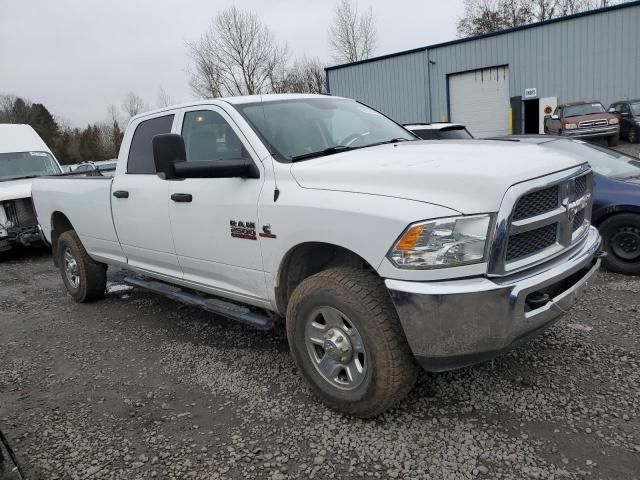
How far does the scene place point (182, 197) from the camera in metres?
3.83

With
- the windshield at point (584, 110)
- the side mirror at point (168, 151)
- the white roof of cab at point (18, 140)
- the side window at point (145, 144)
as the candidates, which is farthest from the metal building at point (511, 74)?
the side mirror at point (168, 151)

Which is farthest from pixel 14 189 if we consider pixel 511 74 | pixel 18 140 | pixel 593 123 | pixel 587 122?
pixel 511 74

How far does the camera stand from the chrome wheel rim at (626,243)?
5156 mm

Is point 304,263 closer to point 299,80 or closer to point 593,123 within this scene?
point 593,123

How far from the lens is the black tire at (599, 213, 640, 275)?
5125 millimetres

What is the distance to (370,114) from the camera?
4.38m

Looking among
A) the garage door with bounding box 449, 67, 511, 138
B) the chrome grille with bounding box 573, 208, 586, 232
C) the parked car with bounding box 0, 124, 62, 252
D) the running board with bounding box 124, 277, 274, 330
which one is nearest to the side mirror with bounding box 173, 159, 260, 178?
the running board with bounding box 124, 277, 274, 330

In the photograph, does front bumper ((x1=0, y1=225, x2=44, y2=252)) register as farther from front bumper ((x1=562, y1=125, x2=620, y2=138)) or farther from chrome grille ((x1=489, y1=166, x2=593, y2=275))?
front bumper ((x1=562, y1=125, x2=620, y2=138))

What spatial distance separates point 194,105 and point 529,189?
262cm

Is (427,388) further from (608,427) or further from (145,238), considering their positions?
(145,238)

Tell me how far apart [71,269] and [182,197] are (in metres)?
2.92

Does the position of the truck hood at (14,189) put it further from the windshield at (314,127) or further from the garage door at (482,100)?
the garage door at (482,100)

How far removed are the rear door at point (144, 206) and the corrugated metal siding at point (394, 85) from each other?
22499 millimetres

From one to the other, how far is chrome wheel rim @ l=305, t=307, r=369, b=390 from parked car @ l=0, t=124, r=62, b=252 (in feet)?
25.0
